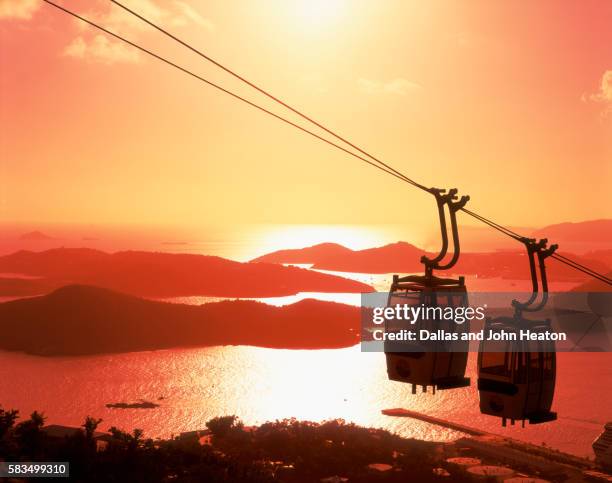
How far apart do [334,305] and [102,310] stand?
59563 millimetres

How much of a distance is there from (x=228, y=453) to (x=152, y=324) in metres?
116

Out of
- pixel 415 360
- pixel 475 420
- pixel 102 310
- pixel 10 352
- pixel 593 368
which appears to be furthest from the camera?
pixel 102 310

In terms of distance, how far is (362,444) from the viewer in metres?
42.5

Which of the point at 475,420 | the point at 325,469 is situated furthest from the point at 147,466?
the point at 475,420

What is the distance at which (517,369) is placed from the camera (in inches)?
480

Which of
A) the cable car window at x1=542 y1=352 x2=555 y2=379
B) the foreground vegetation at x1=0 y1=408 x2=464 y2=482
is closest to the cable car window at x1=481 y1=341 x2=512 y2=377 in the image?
the cable car window at x1=542 y1=352 x2=555 y2=379

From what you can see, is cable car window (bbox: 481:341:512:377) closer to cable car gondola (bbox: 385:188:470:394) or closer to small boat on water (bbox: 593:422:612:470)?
cable car gondola (bbox: 385:188:470:394)

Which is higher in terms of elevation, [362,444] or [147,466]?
[147,466]

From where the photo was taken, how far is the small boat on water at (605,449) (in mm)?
49125

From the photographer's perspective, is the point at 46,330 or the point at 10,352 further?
the point at 46,330

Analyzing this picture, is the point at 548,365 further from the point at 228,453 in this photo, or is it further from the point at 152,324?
the point at 152,324

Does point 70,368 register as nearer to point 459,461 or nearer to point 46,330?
point 46,330

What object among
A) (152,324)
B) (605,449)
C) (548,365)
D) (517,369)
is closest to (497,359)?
(517,369)

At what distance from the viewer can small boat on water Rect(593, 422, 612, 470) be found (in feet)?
161
